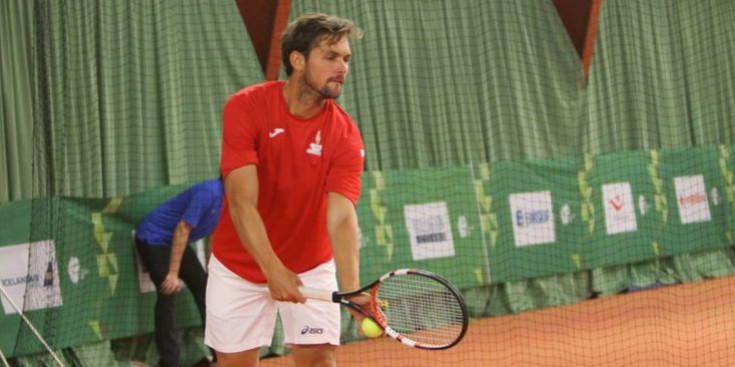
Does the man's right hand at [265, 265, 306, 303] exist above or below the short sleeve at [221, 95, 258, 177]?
below

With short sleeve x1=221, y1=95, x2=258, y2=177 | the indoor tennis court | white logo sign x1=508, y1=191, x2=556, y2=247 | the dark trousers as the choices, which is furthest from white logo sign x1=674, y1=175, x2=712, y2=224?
short sleeve x1=221, y1=95, x2=258, y2=177

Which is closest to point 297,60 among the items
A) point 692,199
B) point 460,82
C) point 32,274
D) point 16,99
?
point 32,274

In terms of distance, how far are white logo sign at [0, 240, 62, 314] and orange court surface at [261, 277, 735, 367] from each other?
206cm

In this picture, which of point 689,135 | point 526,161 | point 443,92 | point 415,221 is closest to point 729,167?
point 689,135

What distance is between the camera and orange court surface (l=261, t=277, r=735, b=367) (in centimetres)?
764

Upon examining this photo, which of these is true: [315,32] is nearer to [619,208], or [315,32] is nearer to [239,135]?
[239,135]

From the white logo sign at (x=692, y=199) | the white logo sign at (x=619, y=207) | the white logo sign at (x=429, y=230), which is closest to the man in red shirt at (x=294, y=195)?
the white logo sign at (x=429, y=230)

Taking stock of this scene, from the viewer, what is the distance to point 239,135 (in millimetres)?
3922

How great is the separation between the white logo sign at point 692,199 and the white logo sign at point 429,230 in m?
4.09

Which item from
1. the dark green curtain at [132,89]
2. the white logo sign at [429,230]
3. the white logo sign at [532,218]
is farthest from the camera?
the white logo sign at [532,218]

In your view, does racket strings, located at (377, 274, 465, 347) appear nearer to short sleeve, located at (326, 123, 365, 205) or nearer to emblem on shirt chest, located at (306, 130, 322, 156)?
short sleeve, located at (326, 123, 365, 205)

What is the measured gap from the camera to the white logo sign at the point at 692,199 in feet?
41.8

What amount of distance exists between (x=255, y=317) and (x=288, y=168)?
70cm

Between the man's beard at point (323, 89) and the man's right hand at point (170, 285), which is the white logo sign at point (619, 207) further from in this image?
the man's beard at point (323, 89)
